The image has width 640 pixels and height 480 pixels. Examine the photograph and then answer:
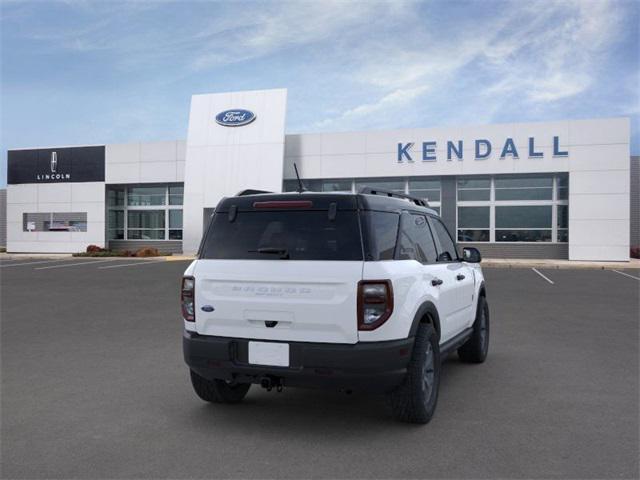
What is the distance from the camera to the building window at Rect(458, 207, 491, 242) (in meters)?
28.9

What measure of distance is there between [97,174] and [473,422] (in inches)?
1295

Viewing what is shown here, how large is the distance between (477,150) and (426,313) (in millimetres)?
24616

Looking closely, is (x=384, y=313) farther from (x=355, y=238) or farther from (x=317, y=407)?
(x=317, y=407)

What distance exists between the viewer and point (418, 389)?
14.5ft

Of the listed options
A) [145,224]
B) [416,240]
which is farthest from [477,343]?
[145,224]

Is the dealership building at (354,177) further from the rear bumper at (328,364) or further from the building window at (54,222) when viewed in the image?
the rear bumper at (328,364)

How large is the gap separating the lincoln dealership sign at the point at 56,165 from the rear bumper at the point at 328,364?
3201 cm

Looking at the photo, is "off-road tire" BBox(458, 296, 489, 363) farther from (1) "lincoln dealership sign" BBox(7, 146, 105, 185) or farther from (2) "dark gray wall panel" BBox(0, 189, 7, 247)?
(2) "dark gray wall panel" BBox(0, 189, 7, 247)

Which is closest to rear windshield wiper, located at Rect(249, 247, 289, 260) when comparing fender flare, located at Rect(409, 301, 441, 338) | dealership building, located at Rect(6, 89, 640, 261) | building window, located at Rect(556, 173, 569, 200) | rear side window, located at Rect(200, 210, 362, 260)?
rear side window, located at Rect(200, 210, 362, 260)

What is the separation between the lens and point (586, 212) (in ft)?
87.5

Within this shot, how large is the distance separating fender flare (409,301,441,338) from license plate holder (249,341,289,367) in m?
0.95

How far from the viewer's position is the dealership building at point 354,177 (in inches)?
1049

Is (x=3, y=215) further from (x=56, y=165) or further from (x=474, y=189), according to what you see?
(x=474, y=189)

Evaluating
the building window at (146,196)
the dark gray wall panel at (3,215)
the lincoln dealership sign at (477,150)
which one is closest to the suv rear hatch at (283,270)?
the lincoln dealership sign at (477,150)
